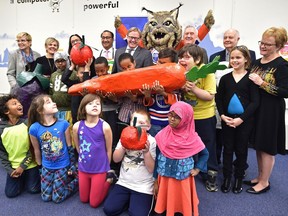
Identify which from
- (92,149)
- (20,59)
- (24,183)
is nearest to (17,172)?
(24,183)

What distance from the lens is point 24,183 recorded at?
2.21m

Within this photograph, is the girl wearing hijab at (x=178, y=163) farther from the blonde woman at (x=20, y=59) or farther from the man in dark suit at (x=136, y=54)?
the blonde woman at (x=20, y=59)

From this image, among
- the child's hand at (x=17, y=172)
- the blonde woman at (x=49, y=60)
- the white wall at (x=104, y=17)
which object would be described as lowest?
the child's hand at (x=17, y=172)

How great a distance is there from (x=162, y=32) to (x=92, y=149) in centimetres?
143

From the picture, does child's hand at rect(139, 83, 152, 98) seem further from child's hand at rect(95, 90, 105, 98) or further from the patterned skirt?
the patterned skirt

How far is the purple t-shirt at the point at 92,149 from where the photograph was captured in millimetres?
1893

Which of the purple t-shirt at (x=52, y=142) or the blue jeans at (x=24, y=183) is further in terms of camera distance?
the blue jeans at (x=24, y=183)

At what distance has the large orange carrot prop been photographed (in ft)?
5.69

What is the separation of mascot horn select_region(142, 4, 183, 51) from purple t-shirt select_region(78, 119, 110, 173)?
44.8 inches

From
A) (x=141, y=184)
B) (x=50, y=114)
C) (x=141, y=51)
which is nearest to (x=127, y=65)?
(x=141, y=51)

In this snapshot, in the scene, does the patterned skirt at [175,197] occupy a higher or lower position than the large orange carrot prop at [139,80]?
lower

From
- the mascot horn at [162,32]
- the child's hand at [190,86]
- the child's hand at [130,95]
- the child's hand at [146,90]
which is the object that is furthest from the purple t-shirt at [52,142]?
the mascot horn at [162,32]

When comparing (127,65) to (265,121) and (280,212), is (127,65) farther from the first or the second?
(280,212)

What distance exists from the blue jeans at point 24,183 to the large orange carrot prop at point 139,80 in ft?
2.92
